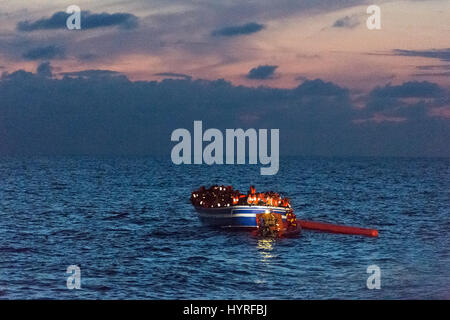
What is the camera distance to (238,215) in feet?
223

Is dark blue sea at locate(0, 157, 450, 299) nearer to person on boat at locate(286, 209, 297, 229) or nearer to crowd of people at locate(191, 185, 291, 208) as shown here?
person on boat at locate(286, 209, 297, 229)

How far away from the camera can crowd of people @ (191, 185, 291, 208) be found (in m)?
66.1

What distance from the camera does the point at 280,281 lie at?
44.5 meters

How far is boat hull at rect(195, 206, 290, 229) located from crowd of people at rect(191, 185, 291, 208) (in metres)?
0.52

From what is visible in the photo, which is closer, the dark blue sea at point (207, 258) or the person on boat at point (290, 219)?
the dark blue sea at point (207, 258)

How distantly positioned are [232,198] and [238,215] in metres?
2.01

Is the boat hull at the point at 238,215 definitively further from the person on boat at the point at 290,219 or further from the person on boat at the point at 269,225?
the person on boat at the point at 269,225

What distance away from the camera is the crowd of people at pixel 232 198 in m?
66.1

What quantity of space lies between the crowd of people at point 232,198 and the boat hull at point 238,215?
52cm

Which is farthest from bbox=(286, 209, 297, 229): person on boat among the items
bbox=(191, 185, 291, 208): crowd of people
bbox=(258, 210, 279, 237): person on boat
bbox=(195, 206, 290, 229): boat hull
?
bbox=(258, 210, 279, 237): person on boat

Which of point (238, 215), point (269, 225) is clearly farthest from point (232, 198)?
point (269, 225)

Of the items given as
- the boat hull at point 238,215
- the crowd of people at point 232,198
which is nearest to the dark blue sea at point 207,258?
the boat hull at point 238,215

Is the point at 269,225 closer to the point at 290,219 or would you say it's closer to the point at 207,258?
the point at 290,219
